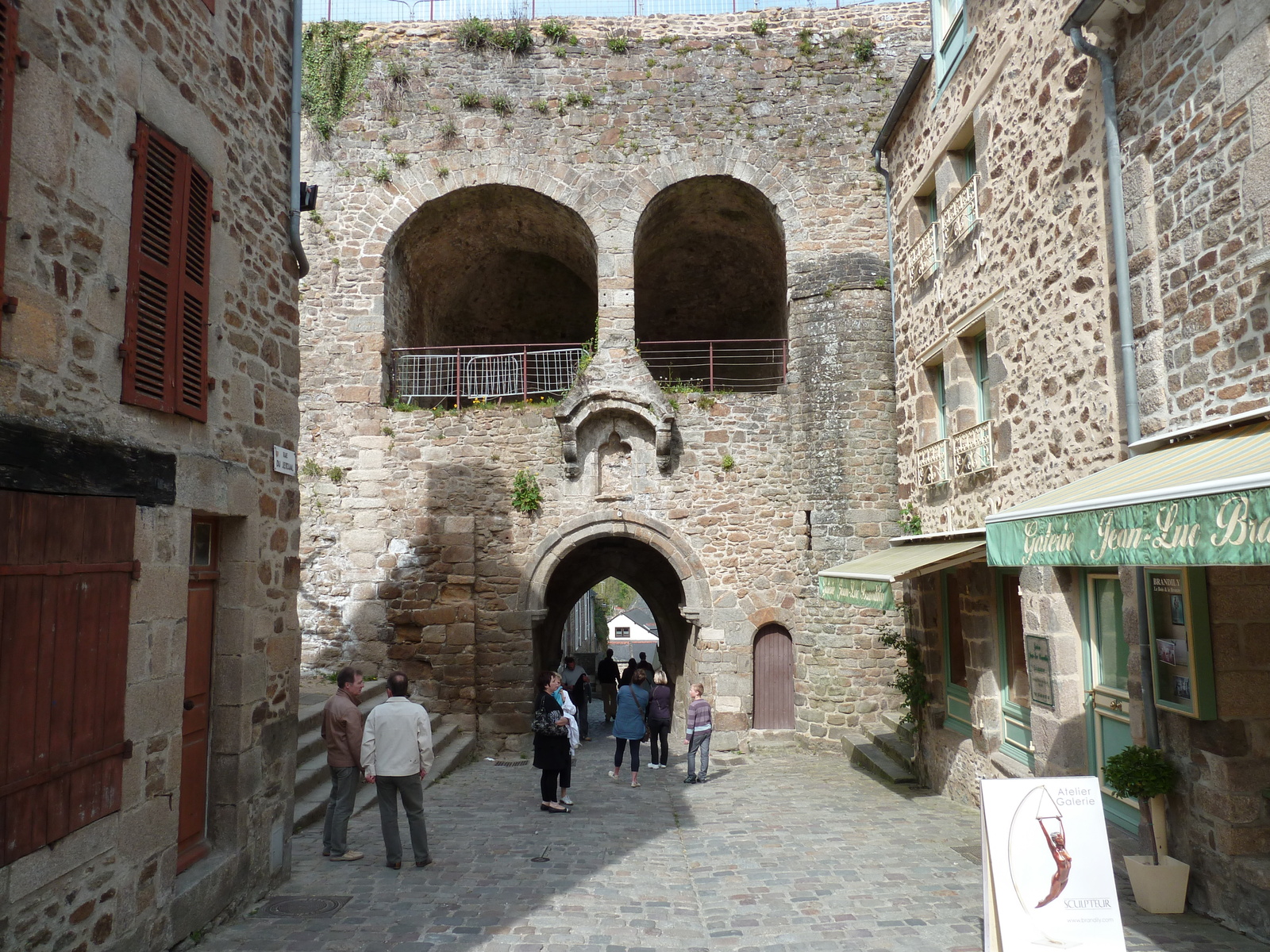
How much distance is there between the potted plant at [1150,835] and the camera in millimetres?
4969

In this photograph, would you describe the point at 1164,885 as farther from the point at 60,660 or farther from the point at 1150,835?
the point at 60,660

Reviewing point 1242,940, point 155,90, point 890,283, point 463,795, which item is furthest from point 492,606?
point 1242,940

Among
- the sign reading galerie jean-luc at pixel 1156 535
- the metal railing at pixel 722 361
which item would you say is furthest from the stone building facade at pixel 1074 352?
the metal railing at pixel 722 361

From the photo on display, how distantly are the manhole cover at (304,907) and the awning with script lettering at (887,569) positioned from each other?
5.07m

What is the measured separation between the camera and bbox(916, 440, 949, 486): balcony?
898 centimetres

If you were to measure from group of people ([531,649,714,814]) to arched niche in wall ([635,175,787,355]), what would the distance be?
6655 mm

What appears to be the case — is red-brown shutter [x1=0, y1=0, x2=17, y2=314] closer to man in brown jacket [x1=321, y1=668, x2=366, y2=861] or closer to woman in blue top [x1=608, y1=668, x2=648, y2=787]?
man in brown jacket [x1=321, y1=668, x2=366, y2=861]

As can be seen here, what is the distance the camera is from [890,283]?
1161 cm

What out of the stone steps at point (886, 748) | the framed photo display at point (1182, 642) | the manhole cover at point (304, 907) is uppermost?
the framed photo display at point (1182, 642)

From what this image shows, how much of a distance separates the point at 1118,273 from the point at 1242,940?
388 cm

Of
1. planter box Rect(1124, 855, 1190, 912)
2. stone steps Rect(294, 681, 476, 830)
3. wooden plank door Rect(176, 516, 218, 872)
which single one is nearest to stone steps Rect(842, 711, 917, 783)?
planter box Rect(1124, 855, 1190, 912)

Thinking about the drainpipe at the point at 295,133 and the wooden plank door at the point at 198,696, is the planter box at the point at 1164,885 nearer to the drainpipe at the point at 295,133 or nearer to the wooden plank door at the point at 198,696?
the wooden plank door at the point at 198,696

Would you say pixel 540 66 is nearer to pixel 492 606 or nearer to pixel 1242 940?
pixel 492 606

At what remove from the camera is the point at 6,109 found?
3.49m
